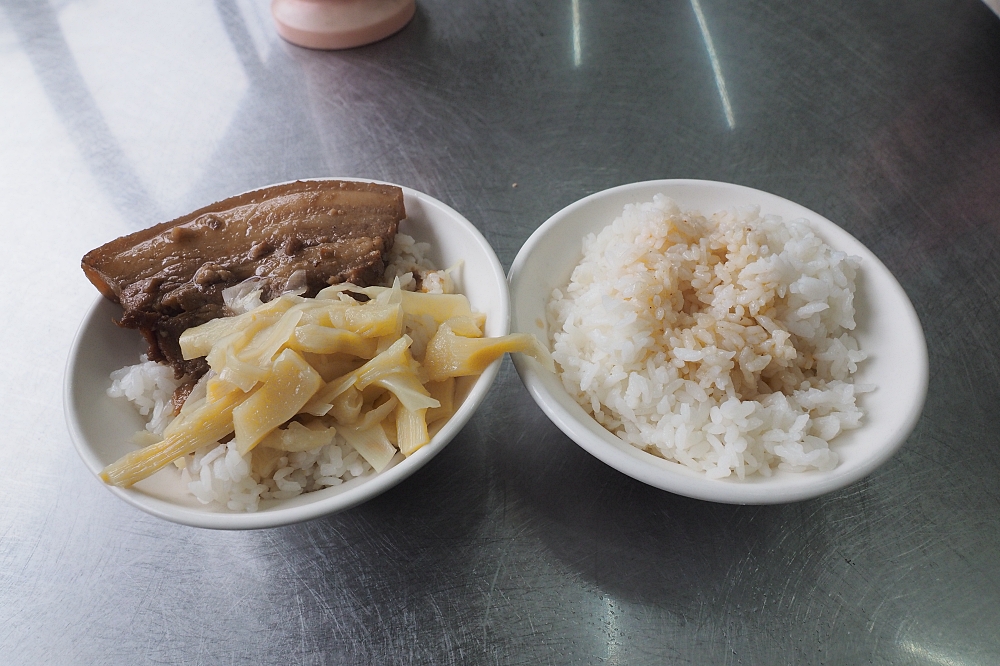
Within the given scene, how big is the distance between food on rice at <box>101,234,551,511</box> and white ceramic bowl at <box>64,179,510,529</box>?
1.6 inches

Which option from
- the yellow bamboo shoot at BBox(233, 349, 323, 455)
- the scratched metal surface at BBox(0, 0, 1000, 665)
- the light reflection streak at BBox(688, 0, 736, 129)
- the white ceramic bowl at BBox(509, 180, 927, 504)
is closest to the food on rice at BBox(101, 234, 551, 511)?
the yellow bamboo shoot at BBox(233, 349, 323, 455)

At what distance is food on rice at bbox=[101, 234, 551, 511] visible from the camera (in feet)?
4.75

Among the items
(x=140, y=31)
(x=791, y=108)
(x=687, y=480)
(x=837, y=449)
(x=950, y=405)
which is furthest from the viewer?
(x=140, y=31)

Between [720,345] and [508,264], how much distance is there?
3.15ft

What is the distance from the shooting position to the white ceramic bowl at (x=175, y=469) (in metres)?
1.40

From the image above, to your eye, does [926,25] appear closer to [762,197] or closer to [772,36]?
[772,36]

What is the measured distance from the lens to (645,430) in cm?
160

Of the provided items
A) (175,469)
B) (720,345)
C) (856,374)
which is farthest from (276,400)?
(856,374)

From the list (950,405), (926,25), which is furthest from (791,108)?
(950,405)

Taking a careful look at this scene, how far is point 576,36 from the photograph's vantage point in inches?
135

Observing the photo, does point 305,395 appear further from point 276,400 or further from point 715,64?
point 715,64

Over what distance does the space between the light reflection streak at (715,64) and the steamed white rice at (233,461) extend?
2.07 m

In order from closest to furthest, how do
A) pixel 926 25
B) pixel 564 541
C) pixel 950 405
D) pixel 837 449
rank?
pixel 837 449 → pixel 564 541 → pixel 950 405 → pixel 926 25

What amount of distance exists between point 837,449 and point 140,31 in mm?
4074
